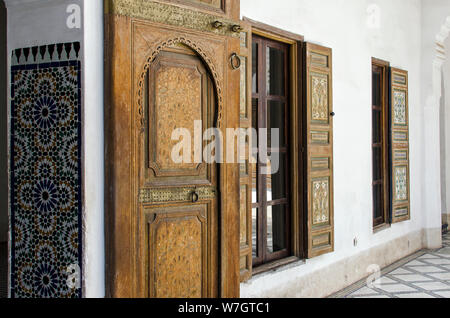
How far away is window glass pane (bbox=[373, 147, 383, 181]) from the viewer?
18.1 ft

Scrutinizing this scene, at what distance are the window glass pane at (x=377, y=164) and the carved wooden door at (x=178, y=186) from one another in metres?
3.47

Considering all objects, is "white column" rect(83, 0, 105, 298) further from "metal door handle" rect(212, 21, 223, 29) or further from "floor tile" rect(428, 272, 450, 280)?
"floor tile" rect(428, 272, 450, 280)

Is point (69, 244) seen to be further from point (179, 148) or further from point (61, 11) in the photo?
point (61, 11)

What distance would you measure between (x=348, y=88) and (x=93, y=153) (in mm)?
3059

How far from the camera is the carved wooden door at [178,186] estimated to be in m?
2.26

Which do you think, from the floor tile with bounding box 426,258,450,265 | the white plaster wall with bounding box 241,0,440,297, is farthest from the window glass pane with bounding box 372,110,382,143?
the floor tile with bounding box 426,258,450,265

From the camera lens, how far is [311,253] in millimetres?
3926

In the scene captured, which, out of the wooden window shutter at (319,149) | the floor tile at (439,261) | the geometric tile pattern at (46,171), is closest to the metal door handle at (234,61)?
the geometric tile pattern at (46,171)

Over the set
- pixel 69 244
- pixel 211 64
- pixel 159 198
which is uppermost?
pixel 211 64

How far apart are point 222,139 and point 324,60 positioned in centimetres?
200

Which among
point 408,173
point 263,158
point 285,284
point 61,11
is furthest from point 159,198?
point 408,173

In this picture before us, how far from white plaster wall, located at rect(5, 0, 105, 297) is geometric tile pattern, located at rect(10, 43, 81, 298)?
0.03m

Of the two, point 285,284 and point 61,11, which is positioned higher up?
point 61,11
